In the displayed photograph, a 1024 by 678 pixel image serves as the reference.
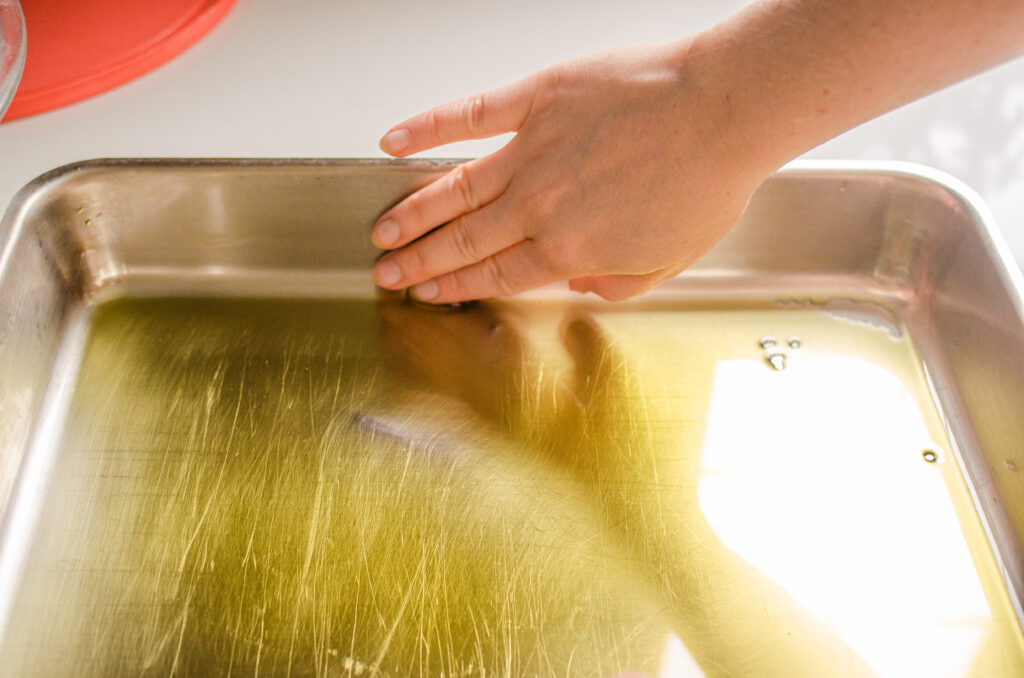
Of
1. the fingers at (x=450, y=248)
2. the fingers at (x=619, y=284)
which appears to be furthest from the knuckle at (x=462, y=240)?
the fingers at (x=619, y=284)

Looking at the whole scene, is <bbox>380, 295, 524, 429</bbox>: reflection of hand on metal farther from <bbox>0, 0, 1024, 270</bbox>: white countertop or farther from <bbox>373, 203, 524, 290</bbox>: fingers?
<bbox>0, 0, 1024, 270</bbox>: white countertop

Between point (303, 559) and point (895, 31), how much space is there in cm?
54

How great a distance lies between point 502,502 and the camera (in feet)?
2.27

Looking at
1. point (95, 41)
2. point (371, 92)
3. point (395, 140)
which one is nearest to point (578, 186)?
point (395, 140)

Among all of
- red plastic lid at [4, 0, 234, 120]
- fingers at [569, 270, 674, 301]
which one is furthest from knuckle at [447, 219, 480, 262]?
red plastic lid at [4, 0, 234, 120]

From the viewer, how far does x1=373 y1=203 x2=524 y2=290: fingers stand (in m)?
0.74

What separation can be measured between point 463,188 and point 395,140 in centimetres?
8

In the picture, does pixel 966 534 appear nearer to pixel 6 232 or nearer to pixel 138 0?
pixel 6 232

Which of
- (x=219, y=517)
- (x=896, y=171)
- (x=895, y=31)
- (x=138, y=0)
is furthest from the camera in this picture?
(x=138, y=0)

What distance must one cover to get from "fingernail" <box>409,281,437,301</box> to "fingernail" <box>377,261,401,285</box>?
23mm

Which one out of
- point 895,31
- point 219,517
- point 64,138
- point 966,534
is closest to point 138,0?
point 64,138

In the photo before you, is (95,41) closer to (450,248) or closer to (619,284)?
(450,248)

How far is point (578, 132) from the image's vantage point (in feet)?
2.25

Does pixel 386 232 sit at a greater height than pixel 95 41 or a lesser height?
lesser
